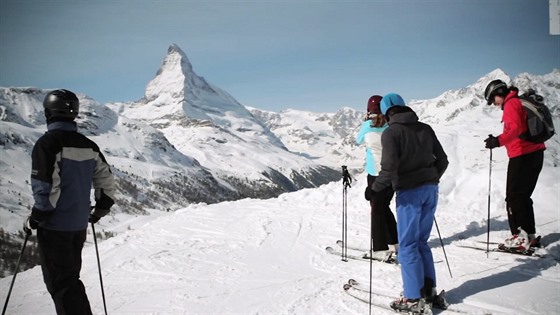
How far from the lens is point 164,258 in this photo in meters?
7.38

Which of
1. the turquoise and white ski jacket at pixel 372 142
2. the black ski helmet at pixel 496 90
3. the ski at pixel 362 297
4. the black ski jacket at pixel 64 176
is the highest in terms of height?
the black ski helmet at pixel 496 90

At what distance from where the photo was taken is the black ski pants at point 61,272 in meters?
3.75

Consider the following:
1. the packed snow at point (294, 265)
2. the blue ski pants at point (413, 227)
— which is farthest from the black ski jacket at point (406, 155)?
the packed snow at point (294, 265)

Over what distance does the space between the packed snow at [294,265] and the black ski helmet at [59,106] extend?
2.93 meters

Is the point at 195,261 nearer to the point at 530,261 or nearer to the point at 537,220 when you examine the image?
the point at 530,261

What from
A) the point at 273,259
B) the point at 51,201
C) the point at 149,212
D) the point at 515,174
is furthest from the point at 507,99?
the point at 149,212

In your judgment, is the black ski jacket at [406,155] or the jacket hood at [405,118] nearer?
the black ski jacket at [406,155]

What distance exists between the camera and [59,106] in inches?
156

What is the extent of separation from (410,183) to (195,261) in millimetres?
4792

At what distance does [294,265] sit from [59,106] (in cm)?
479

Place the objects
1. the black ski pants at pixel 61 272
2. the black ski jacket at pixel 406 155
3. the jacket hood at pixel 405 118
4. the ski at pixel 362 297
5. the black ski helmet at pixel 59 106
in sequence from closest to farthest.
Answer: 1. the black ski pants at pixel 61 272
2. the black ski helmet at pixel 59 106
3. the black ski jacket at pixel 406 155
4. the jacket hood at pixel 405 118
5. the ski at pixel 362 297

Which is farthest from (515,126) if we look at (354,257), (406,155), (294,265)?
(294,265)

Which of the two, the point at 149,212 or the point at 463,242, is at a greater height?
the point at 463,242

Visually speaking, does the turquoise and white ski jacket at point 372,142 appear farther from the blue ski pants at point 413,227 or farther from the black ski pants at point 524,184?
the black ski pants at point 524,184
